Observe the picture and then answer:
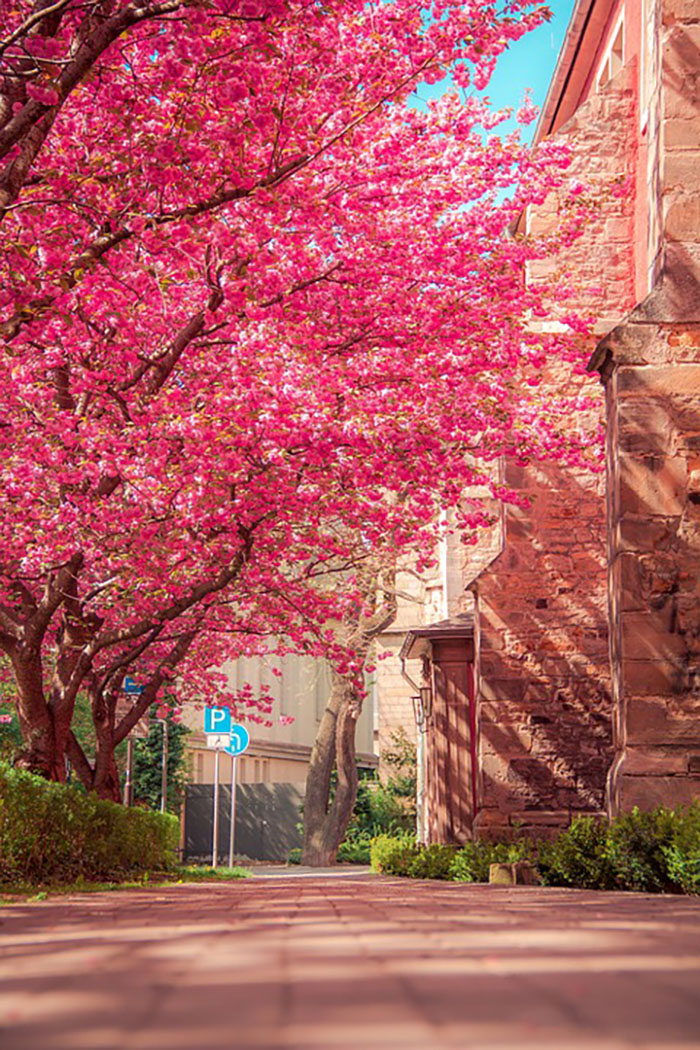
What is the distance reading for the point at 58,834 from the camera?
12641 millimetres

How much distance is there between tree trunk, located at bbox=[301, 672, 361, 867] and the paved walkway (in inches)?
1138

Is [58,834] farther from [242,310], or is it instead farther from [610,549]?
[610,549]

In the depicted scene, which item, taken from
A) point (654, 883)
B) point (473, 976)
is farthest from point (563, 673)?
point (473, 976)

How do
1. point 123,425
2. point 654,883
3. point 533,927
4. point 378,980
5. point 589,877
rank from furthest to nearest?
1. point 123,425
2. point 589,877
3. point 654,883
4. point 533,927
5. point 378,980

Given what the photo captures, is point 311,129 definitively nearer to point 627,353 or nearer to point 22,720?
point 627,353

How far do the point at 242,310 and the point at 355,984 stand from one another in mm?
10945

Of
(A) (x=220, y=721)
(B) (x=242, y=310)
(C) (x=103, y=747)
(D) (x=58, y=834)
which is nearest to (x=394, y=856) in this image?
(A) (x=220, y=721)

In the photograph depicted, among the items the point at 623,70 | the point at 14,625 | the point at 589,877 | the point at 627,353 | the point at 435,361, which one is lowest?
the point at 589,877

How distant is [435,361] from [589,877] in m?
7.50

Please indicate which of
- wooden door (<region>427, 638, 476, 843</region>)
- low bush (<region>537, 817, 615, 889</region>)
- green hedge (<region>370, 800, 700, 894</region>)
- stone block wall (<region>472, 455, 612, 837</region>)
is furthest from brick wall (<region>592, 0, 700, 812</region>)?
wooden door (<region>427, 638, 476, 843</region>)

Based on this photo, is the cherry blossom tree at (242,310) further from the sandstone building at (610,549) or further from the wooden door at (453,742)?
the wooden door at (453,742)

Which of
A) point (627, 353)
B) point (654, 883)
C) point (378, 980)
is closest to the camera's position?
point (378, 980)

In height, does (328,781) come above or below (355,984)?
above

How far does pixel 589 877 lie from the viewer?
9477 millimetres
